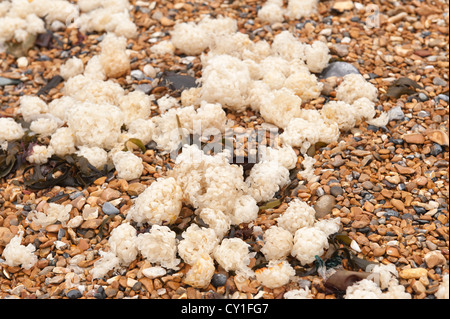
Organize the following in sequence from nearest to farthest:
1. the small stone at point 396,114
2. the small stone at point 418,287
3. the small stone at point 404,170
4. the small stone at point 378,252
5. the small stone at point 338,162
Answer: the small stone at point 418,287 → the small stone at point 378,252 → the small stone at point 404,170 → the small stone at point 338,162 → the small stone at point 396,114

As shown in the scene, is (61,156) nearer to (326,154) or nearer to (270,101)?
(270,101)

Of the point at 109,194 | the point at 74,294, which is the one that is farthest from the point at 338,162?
the point at 74,294

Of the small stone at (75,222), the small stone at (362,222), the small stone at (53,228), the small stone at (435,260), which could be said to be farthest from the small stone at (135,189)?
the small stone at (435,260)

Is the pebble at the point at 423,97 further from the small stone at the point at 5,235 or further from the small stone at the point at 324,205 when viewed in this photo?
the small stone at the point at 5,235

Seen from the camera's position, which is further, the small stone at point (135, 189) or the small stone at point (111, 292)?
the small stone at point (135, 189)

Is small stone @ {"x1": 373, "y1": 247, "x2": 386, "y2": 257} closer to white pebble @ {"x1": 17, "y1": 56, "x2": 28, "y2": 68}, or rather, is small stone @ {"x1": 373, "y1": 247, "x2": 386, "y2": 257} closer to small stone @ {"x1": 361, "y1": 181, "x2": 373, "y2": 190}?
small stone @ {"x1": 361, "y1": 181, "x2": 373, "y2": 190}

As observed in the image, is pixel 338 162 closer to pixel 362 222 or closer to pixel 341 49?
pixel 362 222

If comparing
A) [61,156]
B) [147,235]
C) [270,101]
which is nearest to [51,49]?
[61,156]
